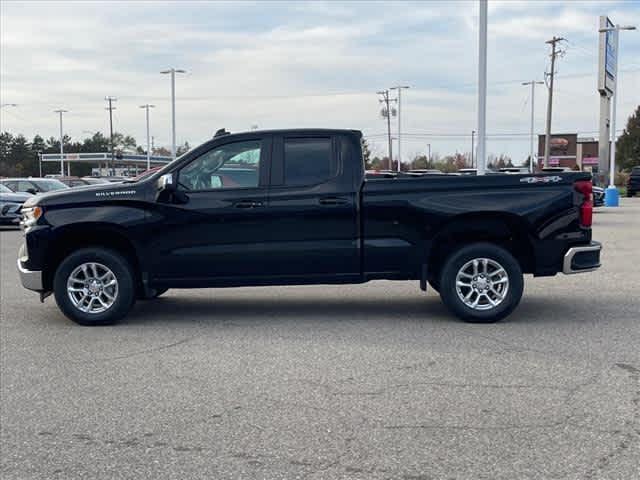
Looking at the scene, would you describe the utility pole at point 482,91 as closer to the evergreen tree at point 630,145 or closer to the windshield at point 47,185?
the windshield at point 47,185

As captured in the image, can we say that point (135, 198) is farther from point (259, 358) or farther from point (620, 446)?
point (620, 446)

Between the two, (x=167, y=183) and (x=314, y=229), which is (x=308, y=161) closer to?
(x=314, y=229)

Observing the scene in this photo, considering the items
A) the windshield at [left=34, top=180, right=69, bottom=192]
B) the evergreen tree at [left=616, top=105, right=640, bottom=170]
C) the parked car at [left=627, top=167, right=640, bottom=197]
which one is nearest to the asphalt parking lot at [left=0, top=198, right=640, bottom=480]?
the windshield at [left=34, top=180, right=69, bottom=192]

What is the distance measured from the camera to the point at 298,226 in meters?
8.24

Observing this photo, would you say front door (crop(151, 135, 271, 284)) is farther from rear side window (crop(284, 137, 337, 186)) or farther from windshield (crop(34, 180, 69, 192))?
windshield (crop(34, 180, 69, 192))

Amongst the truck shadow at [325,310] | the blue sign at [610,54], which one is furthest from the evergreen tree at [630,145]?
the truck shadow at [325,310]

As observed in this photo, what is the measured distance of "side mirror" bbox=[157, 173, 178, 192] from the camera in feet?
26.8

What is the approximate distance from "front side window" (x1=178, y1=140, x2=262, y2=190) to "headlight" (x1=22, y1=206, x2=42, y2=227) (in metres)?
1.57

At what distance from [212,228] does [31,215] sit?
200cm

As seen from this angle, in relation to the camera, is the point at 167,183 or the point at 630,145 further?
the point at 630,145

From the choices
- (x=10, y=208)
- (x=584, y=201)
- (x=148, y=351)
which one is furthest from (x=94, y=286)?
(x=10, y=208)

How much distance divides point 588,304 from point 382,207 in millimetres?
3001

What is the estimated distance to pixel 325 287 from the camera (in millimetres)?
10922

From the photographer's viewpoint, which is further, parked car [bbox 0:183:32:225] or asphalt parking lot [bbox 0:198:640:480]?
parked car [bbox 0:183:32:225]
